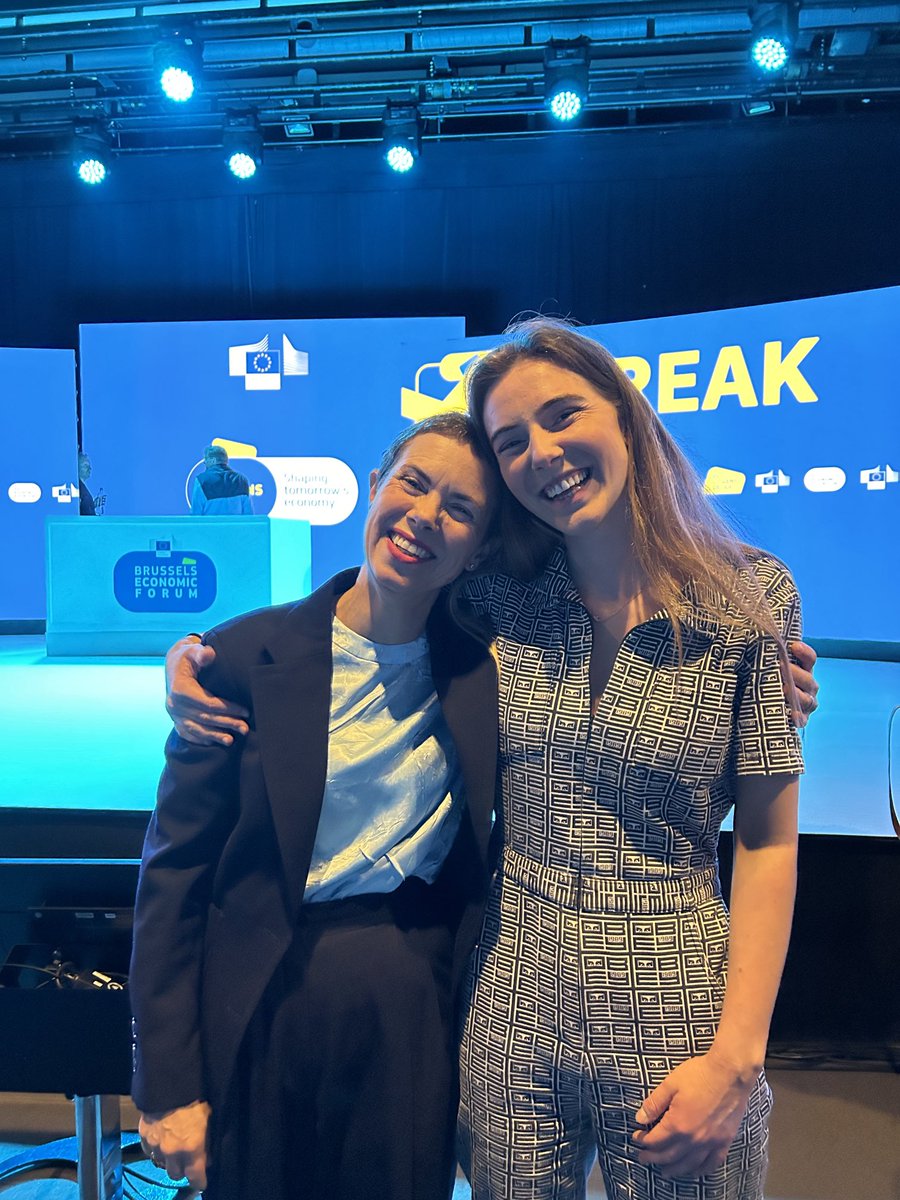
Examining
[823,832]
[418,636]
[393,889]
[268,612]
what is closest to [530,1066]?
[393,889]

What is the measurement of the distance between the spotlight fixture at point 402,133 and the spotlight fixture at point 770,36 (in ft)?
7.77

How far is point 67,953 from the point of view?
6.02ft

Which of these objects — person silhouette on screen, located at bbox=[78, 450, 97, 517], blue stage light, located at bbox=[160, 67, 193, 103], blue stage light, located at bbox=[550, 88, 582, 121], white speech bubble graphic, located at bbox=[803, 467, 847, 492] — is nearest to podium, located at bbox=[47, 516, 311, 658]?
person silhouette on screen, located at bbox=[78, 450, 97, 517]

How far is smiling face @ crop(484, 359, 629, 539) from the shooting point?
3.37ft

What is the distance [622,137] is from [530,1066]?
24.0 ft

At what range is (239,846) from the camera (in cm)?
104

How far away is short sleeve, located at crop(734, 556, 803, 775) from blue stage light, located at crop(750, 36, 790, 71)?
5.12m

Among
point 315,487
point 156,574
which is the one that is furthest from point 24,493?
point 156,574

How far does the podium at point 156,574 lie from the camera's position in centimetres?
520

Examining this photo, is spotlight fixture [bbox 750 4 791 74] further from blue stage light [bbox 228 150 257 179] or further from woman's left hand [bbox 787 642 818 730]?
woman's left hand [bbox 787 642 818 730]

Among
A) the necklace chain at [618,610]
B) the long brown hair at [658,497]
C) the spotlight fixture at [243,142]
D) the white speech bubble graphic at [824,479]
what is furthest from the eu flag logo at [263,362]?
the necklace chain at [618,610]

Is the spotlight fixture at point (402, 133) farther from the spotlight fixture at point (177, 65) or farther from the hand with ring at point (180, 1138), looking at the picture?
the hand with ring at point (180, 1138)

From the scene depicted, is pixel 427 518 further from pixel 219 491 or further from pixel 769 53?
pixel 769 53

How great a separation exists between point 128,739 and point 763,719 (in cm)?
266
